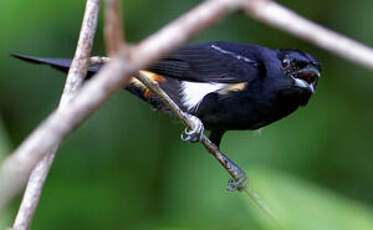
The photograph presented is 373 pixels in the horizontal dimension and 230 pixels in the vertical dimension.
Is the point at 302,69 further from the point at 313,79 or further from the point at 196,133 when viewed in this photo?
the point at 196,133

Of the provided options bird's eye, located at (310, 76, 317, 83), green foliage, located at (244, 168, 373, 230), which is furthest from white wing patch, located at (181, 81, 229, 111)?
green foliage, located at (244, 168, 373, 230)

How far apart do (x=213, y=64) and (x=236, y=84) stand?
25cm

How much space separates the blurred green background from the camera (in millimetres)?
3195

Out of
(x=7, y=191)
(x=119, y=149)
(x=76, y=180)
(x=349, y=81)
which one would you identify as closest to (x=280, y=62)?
(x=349, y=81)

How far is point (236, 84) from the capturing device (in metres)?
3.19

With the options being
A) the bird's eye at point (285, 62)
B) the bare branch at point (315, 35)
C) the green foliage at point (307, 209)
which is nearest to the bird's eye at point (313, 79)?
the bird's eye at point (285, 62)

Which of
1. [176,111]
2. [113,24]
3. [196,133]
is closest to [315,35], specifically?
[113,24]

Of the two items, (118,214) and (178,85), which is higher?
(178,85)

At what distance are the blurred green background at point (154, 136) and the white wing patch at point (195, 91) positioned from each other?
35 centimetres

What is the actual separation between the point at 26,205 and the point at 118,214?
2159mm

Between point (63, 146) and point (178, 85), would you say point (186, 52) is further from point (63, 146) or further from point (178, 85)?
point (63, 146)

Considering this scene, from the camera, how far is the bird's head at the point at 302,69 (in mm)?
3049

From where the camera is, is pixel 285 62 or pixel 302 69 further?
pixel 285 62

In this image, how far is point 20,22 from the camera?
3066mm
